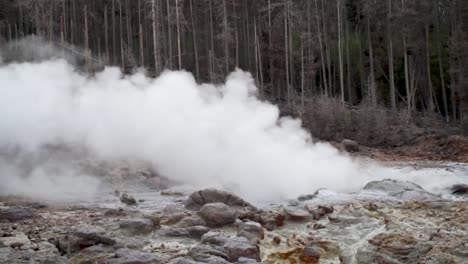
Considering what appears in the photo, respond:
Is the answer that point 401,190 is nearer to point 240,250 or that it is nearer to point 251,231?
point 251,231

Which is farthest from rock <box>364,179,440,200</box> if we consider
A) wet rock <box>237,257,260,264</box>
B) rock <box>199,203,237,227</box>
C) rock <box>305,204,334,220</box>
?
wet rock <box>237,257,260,264</box>

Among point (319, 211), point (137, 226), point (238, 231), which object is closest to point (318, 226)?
point (319, 211)

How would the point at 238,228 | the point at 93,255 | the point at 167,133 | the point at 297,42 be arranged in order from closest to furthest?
the point at 93,255, the point at 238,228, the point at 167,133, the point at 297,42

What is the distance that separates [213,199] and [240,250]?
3.89 meters

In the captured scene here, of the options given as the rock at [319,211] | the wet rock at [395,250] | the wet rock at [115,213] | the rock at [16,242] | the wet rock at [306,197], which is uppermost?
the rock at [16,242]

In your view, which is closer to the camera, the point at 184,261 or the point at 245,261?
the point at 184,261

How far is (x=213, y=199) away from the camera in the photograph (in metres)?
11.6

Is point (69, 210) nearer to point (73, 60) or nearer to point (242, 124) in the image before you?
point (242, 124)

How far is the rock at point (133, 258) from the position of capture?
7004 millimetres

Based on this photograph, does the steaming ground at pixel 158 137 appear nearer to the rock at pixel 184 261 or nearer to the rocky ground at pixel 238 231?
the rocky ground at pixel 238 231

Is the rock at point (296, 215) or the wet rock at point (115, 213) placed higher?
the wet rock at point (115, 213)

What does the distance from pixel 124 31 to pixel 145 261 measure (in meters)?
36.6

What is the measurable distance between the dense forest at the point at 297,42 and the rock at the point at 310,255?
19603 millimetres

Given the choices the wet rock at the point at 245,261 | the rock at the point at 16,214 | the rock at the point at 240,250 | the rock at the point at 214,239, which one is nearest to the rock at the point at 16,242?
the rock at the point at 16,214
